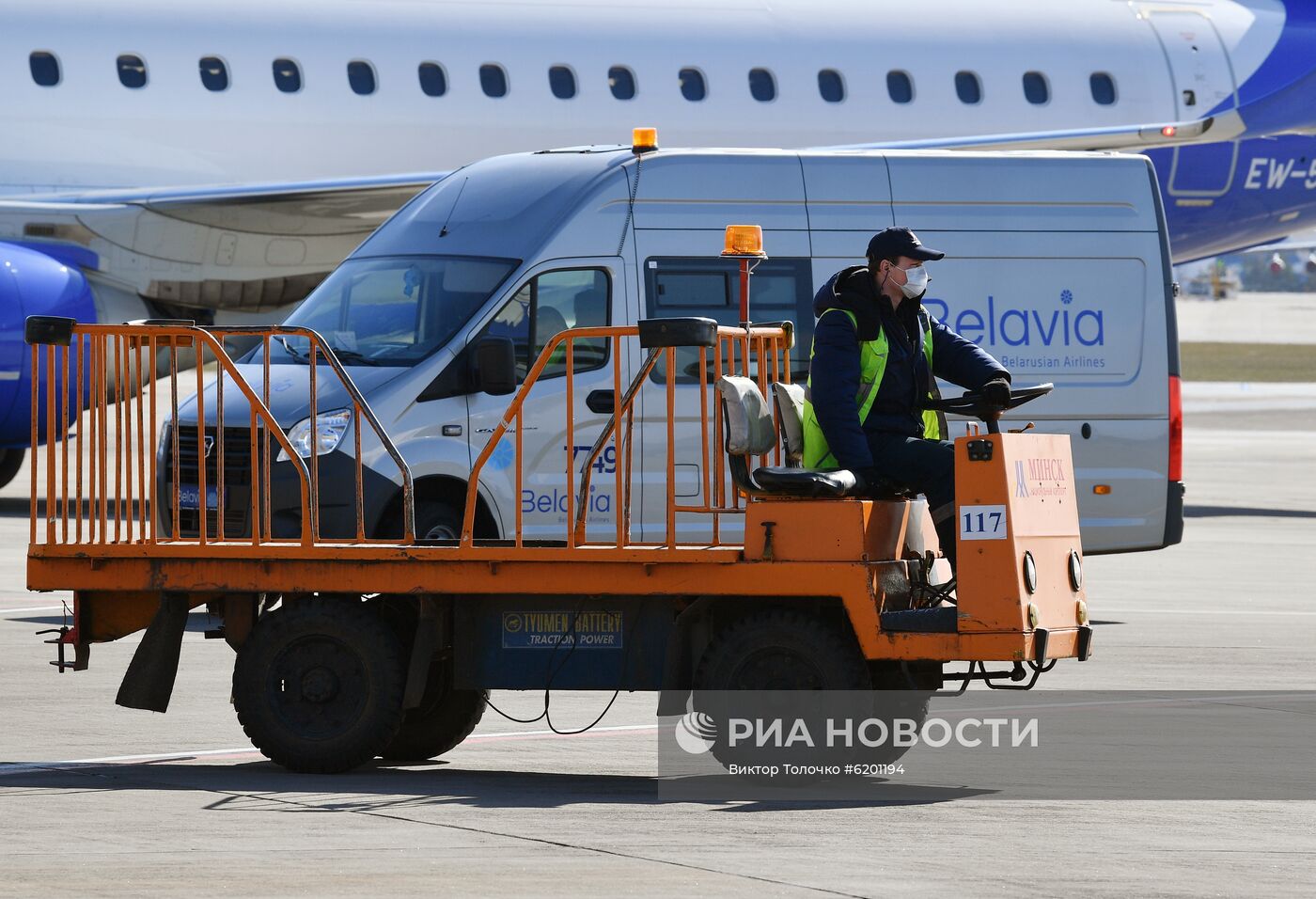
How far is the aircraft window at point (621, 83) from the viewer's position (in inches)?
914

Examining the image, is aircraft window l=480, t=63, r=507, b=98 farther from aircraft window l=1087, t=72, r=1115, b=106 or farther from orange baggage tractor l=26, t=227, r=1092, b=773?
orange baggage tractor l=26, t=227, r=1092, b=773

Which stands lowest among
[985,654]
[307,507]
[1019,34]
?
[985,654]

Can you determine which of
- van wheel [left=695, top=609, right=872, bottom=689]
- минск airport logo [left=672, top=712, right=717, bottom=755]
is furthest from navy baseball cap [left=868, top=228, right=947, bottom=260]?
минск airport logo [left=672, top=712, right=717, bottom=755]

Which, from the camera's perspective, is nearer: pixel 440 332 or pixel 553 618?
pixel 553 618

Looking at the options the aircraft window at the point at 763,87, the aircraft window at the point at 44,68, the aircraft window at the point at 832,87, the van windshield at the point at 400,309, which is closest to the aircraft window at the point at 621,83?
the aircraft window at the point at 763,87

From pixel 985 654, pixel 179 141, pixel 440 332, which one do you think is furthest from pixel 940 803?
pixel 179 141

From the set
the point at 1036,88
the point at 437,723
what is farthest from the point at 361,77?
the point at 437,723

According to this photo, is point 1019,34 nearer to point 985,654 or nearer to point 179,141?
point 179,141

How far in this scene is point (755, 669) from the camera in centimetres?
859

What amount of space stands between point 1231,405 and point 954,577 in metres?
32.2

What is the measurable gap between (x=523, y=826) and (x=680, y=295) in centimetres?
606

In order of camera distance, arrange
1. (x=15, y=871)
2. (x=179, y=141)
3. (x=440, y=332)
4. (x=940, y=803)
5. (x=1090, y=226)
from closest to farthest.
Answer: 1. (x=15, y=871)
2. (x=940, y=803)
3. (x=440, y=332)
4. (x=1090, y=226)
5. (x=179, y=141)

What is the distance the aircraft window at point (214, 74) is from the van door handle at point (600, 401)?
10.1 m

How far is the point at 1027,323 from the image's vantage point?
13922 mm
